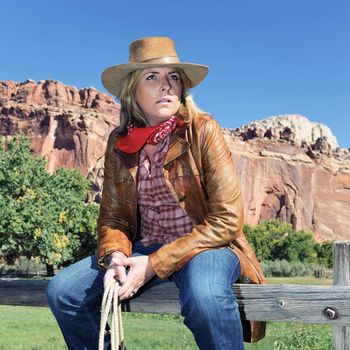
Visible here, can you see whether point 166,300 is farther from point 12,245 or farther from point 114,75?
point 12,245

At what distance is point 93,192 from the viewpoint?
94438mm

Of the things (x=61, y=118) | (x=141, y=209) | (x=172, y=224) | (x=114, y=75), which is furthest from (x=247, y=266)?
(x=61, y=118)

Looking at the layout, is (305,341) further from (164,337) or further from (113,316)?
(113,316)

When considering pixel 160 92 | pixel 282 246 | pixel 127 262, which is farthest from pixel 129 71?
pixel 282 246

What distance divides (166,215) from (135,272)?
0.44 meters

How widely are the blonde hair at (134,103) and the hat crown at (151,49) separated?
100 millimetres

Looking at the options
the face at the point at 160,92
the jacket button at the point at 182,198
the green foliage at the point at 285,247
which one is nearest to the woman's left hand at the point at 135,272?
the jacket button at the point at 182,198

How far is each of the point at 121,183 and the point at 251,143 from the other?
10683 cm

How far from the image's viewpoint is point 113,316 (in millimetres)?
2562

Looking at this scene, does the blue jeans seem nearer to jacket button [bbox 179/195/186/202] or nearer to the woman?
the woman

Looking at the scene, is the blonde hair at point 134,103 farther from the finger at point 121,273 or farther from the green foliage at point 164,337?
the green foliage at point 164,337

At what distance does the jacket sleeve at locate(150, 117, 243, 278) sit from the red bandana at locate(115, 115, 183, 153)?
0.22 metres

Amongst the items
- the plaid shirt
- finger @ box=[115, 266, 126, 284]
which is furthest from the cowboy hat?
finger @ box=[115, 266, 126, 284]

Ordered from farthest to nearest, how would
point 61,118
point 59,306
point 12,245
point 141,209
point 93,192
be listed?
1. point 61,118
2. point 93,192
3. point 12,245
4. point 141,209
5. point 59,306
